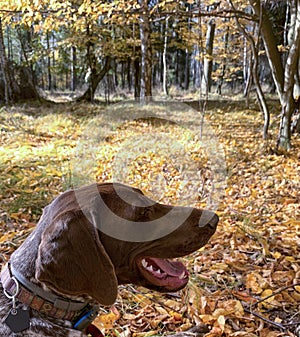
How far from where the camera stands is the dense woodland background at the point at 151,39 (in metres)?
7.40

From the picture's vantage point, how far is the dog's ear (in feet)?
5.75

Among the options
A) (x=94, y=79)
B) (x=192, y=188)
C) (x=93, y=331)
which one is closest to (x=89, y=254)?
(x=93, y=331)

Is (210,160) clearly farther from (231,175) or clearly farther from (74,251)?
(74,251)

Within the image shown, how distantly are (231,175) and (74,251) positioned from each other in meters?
5.68

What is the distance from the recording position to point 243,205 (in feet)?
18.5

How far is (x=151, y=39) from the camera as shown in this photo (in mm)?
15633

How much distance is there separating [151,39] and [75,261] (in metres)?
15.1

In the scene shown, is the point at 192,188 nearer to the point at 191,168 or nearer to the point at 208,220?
the point at 191,168

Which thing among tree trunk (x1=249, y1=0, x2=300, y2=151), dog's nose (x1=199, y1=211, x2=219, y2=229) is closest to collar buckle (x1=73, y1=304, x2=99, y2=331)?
dog's nose (x1=199, y1=211, x2=219, y2=229)

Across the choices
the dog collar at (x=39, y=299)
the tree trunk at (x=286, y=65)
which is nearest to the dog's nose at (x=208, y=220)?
the dog collar at (x=39, y=299)

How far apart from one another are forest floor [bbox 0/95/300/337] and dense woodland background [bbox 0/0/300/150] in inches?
53.8

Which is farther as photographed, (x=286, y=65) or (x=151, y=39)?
(x=151, y=39)

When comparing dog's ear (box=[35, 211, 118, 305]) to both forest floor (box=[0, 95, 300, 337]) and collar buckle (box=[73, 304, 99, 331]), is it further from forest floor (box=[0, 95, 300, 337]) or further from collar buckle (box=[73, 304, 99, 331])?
forest floor (box=[0, 95, 300, 337])

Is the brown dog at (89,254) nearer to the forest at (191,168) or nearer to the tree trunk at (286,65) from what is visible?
the forest at (191,168)
